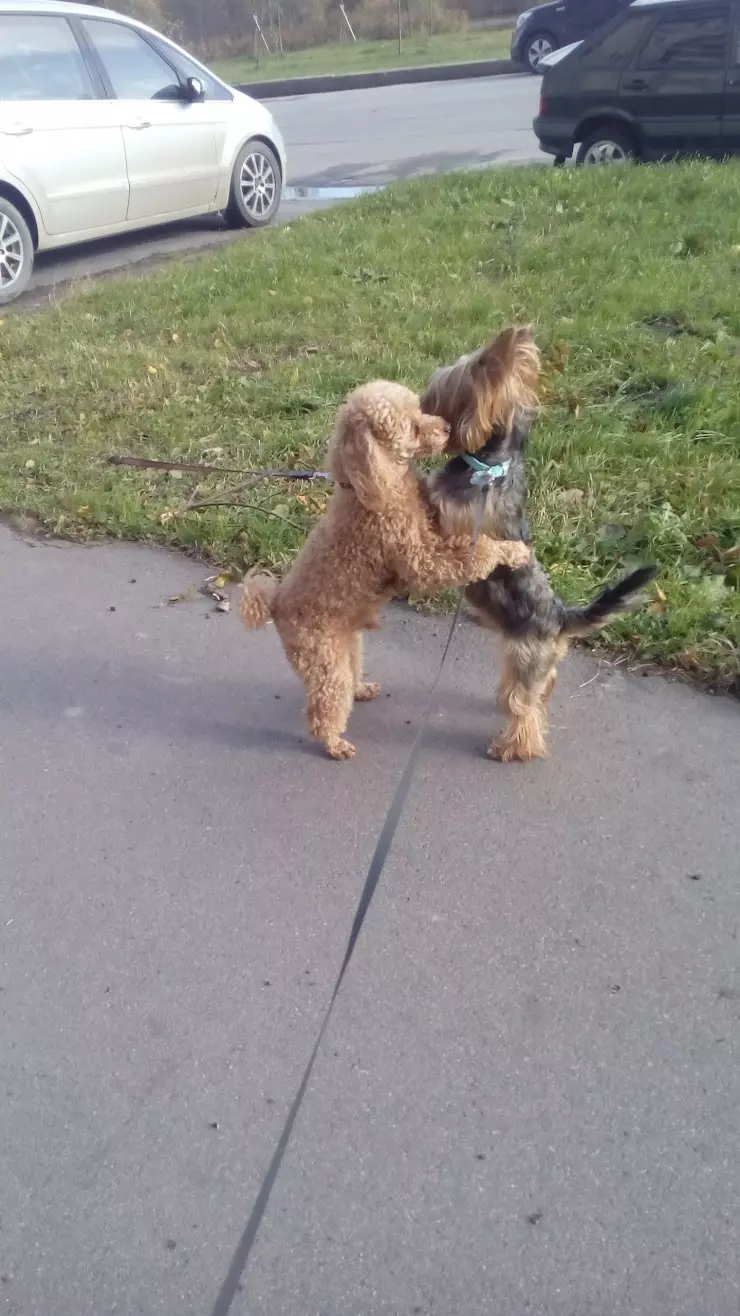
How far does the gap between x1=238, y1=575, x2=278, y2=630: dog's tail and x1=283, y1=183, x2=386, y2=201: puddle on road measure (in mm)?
9828

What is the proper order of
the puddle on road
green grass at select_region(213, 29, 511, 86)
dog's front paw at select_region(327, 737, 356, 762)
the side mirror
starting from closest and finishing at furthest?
dog's front paw at select_region(327, 737, 356, 762) < the side mirror < the puddle on road < green grass at select_region(213, 29, 511, 86)

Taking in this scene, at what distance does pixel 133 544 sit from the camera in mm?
5145

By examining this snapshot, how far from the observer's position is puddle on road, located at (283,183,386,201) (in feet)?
39.4

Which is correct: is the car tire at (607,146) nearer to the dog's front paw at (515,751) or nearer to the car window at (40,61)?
the car window at (40,61)

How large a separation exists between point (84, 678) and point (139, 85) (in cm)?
761

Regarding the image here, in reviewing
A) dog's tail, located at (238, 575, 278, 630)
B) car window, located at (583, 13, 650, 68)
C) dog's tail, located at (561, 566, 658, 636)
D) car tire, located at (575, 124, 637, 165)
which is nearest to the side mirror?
car window, located at (583, 13, 650, 68)

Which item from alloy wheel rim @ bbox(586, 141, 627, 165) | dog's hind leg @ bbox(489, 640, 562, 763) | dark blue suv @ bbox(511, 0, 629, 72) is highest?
dark blue suv @ bbox(511, 0, 629, 72)

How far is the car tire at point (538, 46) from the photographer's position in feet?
67.0

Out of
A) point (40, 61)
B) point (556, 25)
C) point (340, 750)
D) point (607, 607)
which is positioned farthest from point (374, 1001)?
point (556, 25)

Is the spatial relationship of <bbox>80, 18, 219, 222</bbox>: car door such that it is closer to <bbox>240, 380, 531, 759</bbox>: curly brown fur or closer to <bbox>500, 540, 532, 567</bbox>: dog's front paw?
<bbox>240, 380, 531, 759</bbox>: curly brown fur

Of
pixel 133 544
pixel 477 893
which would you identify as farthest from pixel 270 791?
pixel 133 544

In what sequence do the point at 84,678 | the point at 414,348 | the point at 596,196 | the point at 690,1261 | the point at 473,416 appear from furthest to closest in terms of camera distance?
the point at 596,196
the point at 414,348
the point at 84,678
the point at 473,416
the point at 690,1261

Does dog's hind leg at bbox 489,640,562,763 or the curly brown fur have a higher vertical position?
the curly brown fur

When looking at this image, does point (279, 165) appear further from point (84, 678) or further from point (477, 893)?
point (477, 893)
